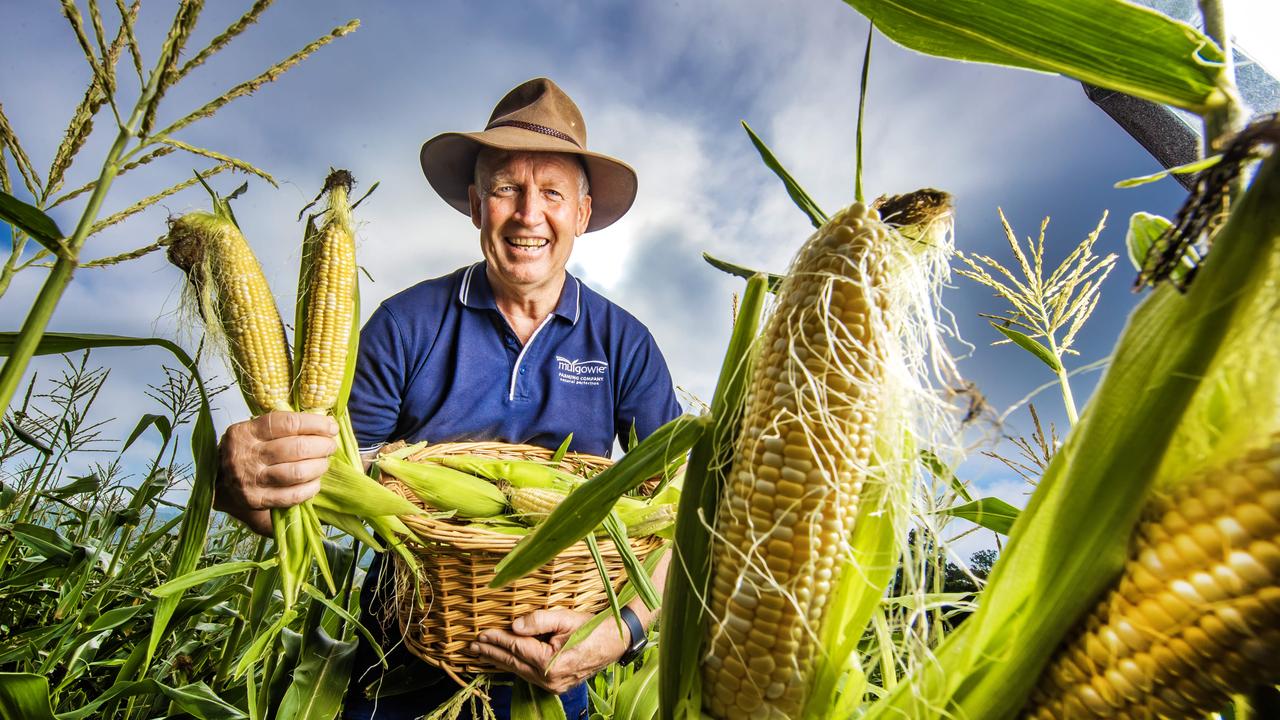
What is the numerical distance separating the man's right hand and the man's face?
916 mm

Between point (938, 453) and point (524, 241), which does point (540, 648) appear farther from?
point (524, 241)

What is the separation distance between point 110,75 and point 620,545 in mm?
612

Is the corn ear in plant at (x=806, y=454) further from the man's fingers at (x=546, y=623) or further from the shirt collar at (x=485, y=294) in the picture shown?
the shirt collar at (x=485, y=294)

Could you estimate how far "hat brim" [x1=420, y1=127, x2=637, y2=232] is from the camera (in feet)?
5.19

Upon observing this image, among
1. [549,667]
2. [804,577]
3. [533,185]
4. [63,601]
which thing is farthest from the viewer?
[533,185]

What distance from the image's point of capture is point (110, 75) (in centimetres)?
46

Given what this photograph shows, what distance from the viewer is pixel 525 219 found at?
1.62 m

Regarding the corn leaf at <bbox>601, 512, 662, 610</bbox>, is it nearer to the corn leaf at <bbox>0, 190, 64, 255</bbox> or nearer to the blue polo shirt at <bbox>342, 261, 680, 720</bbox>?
the corn leaf at <bbox>0, 190, 64, 255</bbox>

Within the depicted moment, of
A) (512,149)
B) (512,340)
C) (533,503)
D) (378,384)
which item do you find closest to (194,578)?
(533,503)

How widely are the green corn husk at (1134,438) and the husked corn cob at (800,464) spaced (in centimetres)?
8

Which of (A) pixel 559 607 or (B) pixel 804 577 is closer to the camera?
(B) pixel 804 577

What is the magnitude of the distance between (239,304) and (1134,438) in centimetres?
87

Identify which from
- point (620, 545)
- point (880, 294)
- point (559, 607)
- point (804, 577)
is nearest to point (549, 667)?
point (559, 607)

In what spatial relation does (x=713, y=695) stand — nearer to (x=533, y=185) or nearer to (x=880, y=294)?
(x=880, y=294)
